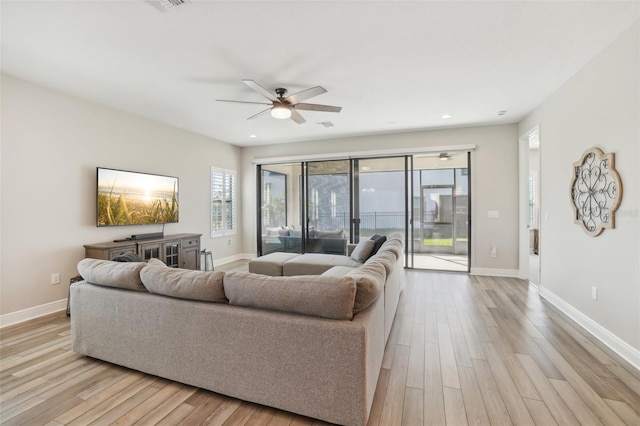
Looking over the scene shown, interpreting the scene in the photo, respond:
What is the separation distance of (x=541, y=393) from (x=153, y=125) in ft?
19.1

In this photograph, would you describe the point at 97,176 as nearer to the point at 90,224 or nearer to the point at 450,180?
the point at 90,224

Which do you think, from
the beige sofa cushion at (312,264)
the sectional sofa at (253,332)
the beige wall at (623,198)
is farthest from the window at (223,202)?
the beige wall at (623,198)

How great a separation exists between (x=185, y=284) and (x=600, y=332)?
371cm

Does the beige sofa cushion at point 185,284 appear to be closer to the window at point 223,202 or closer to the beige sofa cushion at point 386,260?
the beige sofa cushion at point 386,260

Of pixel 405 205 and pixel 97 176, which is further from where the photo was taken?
pixel 405 205

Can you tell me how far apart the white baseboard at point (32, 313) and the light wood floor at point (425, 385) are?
0.58 ft

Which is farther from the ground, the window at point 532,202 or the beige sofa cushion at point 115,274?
the window at point 532,202

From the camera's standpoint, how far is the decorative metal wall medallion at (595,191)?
2.60m

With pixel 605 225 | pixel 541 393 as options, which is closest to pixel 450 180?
pixel 605 225

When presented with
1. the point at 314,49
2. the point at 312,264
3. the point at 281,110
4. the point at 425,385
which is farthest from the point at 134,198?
the point at 425,385

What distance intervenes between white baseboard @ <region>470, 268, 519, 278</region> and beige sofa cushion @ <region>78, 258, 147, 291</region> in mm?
5295

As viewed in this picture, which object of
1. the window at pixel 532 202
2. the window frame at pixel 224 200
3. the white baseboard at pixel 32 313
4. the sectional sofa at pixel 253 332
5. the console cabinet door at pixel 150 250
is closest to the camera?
the sectional sofa at pixel 253 332

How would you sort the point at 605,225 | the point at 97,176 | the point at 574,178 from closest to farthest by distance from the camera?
the point at 605,225 → the point at 574,178 → the point at 97,176

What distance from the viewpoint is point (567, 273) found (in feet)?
11.1
